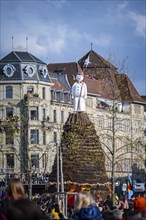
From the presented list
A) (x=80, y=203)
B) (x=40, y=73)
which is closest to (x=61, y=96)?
(x=40, y=73)

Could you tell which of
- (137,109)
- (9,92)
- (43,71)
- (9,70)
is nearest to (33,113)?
(9,92)

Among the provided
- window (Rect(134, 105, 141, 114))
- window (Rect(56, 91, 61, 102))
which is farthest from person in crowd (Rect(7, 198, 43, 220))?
window (Rect(134, 105, 141, 114))

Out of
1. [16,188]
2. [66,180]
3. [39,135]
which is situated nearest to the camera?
[16,188]

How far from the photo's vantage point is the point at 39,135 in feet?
290

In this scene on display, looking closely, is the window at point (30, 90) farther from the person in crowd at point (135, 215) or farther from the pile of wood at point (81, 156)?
the person in crowd at point (135, 215)

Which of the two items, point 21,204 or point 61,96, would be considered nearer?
point 21,204

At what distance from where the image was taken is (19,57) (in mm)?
89688

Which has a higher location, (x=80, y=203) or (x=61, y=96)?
(x=61, y=96)

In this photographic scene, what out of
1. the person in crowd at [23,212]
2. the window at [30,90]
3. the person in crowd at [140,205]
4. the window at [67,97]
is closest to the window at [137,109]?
the window at [67,97]

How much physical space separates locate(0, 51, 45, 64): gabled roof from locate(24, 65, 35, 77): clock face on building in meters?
0.78

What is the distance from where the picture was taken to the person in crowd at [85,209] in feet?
38.2

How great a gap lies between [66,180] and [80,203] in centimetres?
3011

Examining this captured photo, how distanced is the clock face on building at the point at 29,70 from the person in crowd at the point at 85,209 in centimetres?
7717

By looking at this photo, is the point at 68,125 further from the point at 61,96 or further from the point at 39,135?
the point at 61,96
